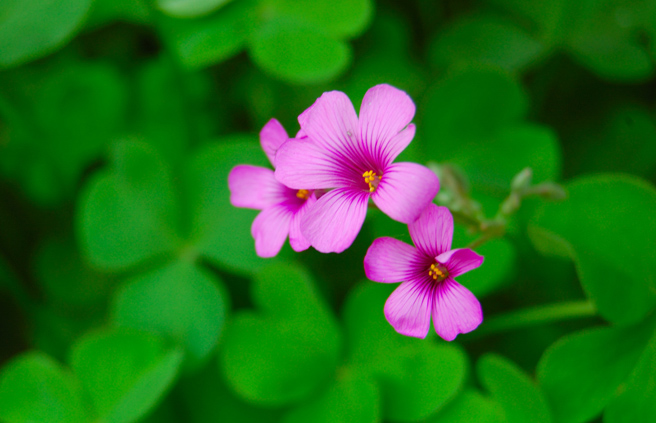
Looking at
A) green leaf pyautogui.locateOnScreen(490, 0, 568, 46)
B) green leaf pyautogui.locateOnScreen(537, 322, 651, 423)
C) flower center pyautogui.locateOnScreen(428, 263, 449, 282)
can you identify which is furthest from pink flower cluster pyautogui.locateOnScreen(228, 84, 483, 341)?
green leaf pyautogui.locateOnScreen(490, 0, 568, 46)

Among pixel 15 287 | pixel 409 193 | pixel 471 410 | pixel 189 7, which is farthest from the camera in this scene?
pixel 15 287

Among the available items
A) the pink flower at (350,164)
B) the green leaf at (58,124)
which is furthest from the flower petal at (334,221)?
the green leaf at (58,124)

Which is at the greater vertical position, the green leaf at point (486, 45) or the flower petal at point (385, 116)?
the flower petal at point (385, 116)

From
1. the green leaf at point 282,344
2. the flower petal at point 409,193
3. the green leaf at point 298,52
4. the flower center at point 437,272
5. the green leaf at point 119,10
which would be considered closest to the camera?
the flower petal at point 409,193

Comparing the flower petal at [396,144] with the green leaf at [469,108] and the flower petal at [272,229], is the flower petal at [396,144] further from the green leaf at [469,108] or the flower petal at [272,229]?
the green leaf at [469,108]

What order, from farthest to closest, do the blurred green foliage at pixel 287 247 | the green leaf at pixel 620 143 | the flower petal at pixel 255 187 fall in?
the green leaf at pixel 620 143, the blurred green foliage at pixel 287 247, the flower petal at pixel 255 187

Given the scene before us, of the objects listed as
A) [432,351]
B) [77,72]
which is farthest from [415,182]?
[77,72]

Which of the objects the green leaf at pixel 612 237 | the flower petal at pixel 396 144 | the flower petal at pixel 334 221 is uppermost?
the flower petal at pixel 396 144

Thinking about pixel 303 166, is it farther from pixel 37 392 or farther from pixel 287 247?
pixel 37 392

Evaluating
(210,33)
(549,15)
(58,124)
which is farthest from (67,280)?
(549,15)
